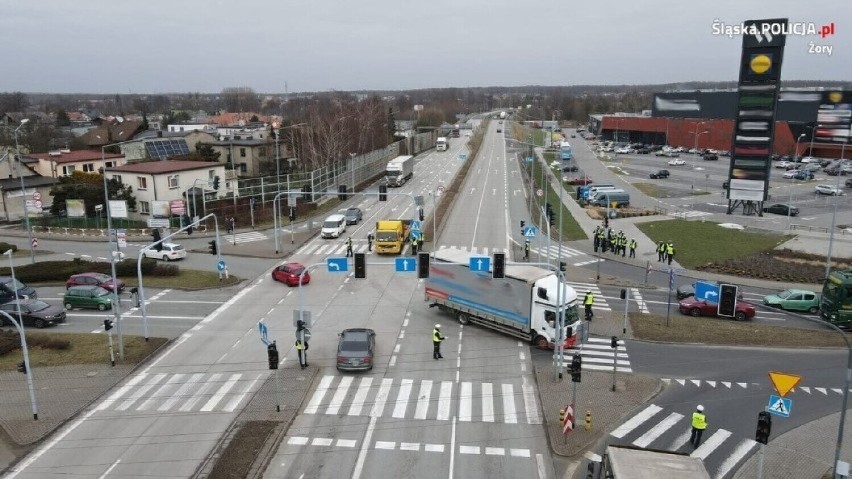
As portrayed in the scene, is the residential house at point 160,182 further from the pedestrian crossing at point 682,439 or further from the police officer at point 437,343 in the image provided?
the pedestrian crossing at point 682,439

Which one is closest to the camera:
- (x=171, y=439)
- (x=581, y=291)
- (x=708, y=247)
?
(x=171, y=439)

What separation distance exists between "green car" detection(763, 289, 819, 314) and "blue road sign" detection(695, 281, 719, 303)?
188 inches

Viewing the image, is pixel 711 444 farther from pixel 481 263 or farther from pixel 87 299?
pixel 87 299

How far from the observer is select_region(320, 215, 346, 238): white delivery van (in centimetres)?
5159

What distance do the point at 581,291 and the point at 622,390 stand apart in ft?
45.2

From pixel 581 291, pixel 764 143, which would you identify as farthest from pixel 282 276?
pixel 764 143

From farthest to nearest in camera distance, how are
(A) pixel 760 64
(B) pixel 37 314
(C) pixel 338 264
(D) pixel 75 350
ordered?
(A) pixel 760 64 → (B) pixel 37 314 → (C) pixel 338 264 → (D) pixel 75 350

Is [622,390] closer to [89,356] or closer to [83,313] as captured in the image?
[89,356]

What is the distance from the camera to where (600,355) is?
88.2 feet

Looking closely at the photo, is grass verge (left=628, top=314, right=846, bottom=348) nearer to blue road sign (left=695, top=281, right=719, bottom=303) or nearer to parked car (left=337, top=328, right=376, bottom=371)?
blue road sign (left=695, top=281, right=719, bottom=303)

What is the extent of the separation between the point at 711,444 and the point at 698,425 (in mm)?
1084

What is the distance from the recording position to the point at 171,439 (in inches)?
780

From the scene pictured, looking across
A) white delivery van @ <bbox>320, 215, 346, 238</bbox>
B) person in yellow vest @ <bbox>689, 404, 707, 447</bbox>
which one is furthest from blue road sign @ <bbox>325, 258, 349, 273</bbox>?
white delivery van @ <bbox>320, 215, 346, 238</bbox>

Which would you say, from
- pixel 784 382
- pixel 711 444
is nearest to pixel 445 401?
pixel 711 444
